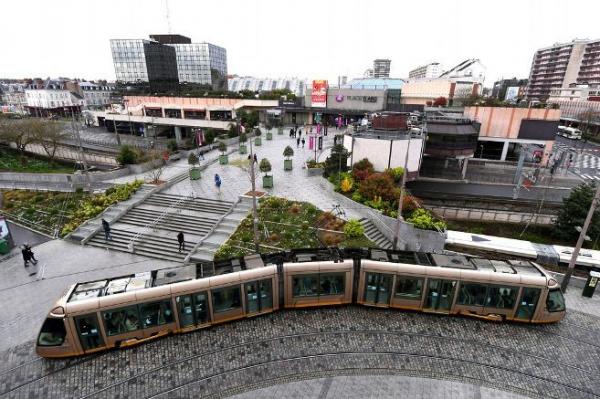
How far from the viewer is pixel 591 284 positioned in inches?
601

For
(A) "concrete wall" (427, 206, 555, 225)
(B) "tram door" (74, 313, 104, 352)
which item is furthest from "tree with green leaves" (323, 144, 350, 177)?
(B) "tram door" (74, 313, 104, 352)

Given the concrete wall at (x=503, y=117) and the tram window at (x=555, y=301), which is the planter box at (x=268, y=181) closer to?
the tram window at (x=555, y=301)

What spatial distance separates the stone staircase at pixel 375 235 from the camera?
1959 centimetres

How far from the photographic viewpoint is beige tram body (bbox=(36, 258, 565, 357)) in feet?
35.5

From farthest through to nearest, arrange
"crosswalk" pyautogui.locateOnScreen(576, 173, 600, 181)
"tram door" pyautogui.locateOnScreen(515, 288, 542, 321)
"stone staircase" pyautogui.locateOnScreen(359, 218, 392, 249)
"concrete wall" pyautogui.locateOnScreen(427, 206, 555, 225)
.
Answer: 1. "crosswalk" pyautogui.locateOnScreen(576, 173, 600, 181)
2. "concrete wall" pyautogui.locateOnScreen(427, 206, 555, 225)
3. "stone staircase" pyautogui.locateOnScreen(359, 218, 392, 249)
4. "tram door" pyautogui.locateOnScreen(515, 288, 542, 321)

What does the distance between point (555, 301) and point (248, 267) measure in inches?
480

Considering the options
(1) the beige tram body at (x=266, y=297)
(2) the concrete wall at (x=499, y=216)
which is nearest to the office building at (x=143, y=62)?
(2) the concrete wall at (x=499, y=216)

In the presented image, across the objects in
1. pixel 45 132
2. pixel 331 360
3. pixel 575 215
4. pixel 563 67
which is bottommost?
pixel 331 360

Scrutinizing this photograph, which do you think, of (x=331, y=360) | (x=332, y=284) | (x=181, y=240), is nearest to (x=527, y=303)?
(x=332, y=284)

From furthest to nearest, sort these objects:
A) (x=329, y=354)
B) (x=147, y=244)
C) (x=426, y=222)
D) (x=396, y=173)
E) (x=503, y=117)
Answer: (x=503, y=117) → (x=396, y=173) → (x=147, y=244) → (x=426, y=222) → (x=329, y=354)

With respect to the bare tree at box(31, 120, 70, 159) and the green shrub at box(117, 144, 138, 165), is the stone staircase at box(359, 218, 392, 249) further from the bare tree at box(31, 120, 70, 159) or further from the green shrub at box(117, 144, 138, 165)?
the bare tree at box(31, 120, 70, 159)

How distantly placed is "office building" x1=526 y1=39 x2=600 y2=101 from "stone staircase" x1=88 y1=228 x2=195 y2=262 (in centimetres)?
9991

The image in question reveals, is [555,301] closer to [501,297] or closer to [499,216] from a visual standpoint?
[501,297]

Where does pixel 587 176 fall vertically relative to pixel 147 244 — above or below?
above
